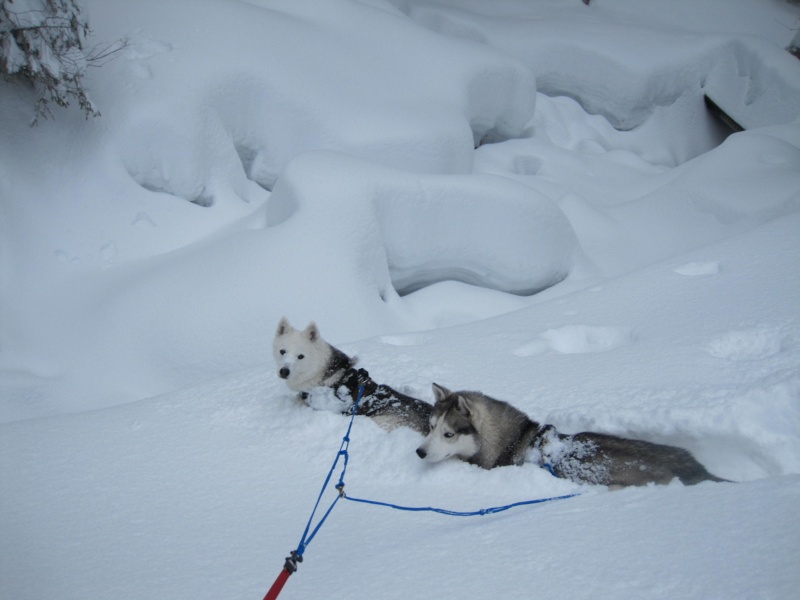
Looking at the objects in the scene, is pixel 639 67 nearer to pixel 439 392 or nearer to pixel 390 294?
pixel 390 294

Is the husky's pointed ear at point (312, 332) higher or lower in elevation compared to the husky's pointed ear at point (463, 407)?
lower

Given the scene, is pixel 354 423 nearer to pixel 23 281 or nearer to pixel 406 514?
pixel 406 514

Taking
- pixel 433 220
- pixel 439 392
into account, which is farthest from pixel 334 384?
pixel 433 220

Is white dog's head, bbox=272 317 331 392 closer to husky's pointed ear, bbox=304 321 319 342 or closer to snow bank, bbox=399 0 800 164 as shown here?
husky's pointed ear, bbox=304 321 319 342

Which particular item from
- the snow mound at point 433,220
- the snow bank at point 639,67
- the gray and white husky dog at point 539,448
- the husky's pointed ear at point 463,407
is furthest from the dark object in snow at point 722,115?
the husky's pointed ear at point 463,407

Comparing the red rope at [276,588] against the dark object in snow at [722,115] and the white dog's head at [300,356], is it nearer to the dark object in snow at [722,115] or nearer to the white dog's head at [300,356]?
the white dog's head at [300,356]

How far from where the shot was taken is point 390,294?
707 centimetres

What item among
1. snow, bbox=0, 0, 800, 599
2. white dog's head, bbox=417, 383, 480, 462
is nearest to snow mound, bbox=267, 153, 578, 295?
snow, bbox=0, 0, 800, 599

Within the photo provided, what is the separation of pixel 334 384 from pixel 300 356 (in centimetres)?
34

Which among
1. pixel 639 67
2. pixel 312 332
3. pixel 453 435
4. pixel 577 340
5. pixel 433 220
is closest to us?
pixel 453 435

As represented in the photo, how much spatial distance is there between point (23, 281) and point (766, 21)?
21.0 meters

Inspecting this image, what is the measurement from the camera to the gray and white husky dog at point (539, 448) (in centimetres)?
256

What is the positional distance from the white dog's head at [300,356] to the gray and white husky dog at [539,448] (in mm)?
1081

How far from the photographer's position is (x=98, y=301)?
6.85 metres
